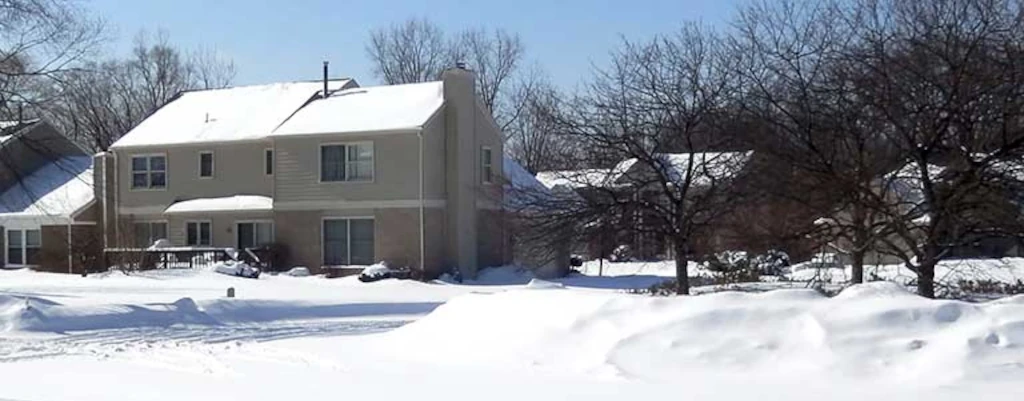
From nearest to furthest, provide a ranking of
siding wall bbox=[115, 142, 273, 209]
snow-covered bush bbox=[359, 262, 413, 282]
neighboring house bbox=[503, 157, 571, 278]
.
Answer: neighboring house bbox=[503, 157, 571, 278] → snow-covered bush bbox=[359, 262, 413, 282] → siding wall bbox=[115, 142, 273, 209]

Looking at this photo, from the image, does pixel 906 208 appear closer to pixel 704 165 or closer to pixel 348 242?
pixel 704 165

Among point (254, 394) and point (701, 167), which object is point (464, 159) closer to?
point (701, 167)

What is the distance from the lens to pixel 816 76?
2084 centimetres

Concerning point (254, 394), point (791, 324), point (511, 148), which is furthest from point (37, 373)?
point (511, 148)

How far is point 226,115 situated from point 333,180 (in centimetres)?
723

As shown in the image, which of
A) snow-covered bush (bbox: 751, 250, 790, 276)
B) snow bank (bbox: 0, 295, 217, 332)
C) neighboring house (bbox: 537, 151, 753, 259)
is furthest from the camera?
neighboring house (bbox: 537, 151, 753, 259)

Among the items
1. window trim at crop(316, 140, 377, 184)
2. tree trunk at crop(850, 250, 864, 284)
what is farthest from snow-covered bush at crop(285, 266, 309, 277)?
tree trunk at crop(850, 250, 864, 284)

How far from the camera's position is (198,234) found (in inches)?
1715

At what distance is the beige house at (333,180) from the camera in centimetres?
4012

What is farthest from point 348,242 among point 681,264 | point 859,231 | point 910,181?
point 910,181

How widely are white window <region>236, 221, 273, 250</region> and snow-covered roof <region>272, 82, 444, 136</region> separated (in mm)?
3231

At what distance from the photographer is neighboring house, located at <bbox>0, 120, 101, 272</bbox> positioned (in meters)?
44.4

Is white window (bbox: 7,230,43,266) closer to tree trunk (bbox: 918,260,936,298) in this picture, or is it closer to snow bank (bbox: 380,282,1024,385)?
tree trunk (bbox: 918,260,936,298)

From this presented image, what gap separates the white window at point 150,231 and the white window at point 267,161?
14.0 ft
